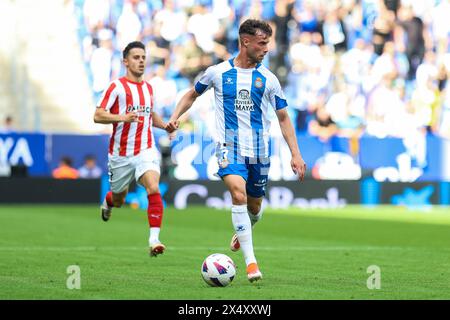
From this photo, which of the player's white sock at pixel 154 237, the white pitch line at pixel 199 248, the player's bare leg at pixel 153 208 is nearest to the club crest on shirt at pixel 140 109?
the player's bare leg at pixel 153 208

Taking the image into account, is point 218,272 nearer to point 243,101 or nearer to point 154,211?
point 243,101

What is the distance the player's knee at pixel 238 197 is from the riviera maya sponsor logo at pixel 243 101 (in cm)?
81

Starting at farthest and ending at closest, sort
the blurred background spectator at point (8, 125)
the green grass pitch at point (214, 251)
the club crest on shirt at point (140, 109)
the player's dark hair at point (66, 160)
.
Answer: the player's dark hair at point (66, 160) < the blurred background spectator at point (8, 125) < the club crest on shirt at point (140, 109) < the green grass pitch at point (214, 251)

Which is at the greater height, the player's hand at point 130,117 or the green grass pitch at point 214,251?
the player's hand at point 130,117

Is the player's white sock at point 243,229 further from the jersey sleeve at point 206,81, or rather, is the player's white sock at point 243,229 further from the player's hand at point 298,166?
the jersey sleeve at point 206,81

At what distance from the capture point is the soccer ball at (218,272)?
902cm

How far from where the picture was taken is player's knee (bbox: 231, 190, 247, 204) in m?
9.62

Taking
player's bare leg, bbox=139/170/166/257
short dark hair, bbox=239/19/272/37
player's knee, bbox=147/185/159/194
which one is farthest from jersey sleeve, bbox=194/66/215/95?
player's knee, bbox=147/185/159/194

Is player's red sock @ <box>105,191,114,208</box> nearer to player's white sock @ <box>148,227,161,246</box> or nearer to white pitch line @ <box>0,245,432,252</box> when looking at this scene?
white pitch line @ <box>0,245,432,252</box>

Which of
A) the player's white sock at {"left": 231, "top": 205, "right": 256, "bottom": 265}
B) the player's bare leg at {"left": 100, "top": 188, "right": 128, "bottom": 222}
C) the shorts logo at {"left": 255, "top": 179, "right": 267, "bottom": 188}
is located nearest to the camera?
the player's white sock at {"left": 231, "top": 205, "right": 256, "bottom": 265}

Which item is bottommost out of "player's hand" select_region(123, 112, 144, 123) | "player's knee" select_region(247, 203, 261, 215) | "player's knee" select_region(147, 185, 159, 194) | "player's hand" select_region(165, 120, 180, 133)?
"player's knee" select_region(247, 203, 261, 215)

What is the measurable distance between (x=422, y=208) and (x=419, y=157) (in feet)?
4.04

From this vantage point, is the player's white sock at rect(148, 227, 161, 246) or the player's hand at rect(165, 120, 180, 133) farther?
the player's white sock at rect(148, 227, 161, 246)

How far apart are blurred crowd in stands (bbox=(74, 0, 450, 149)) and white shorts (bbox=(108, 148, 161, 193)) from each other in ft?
37.5
